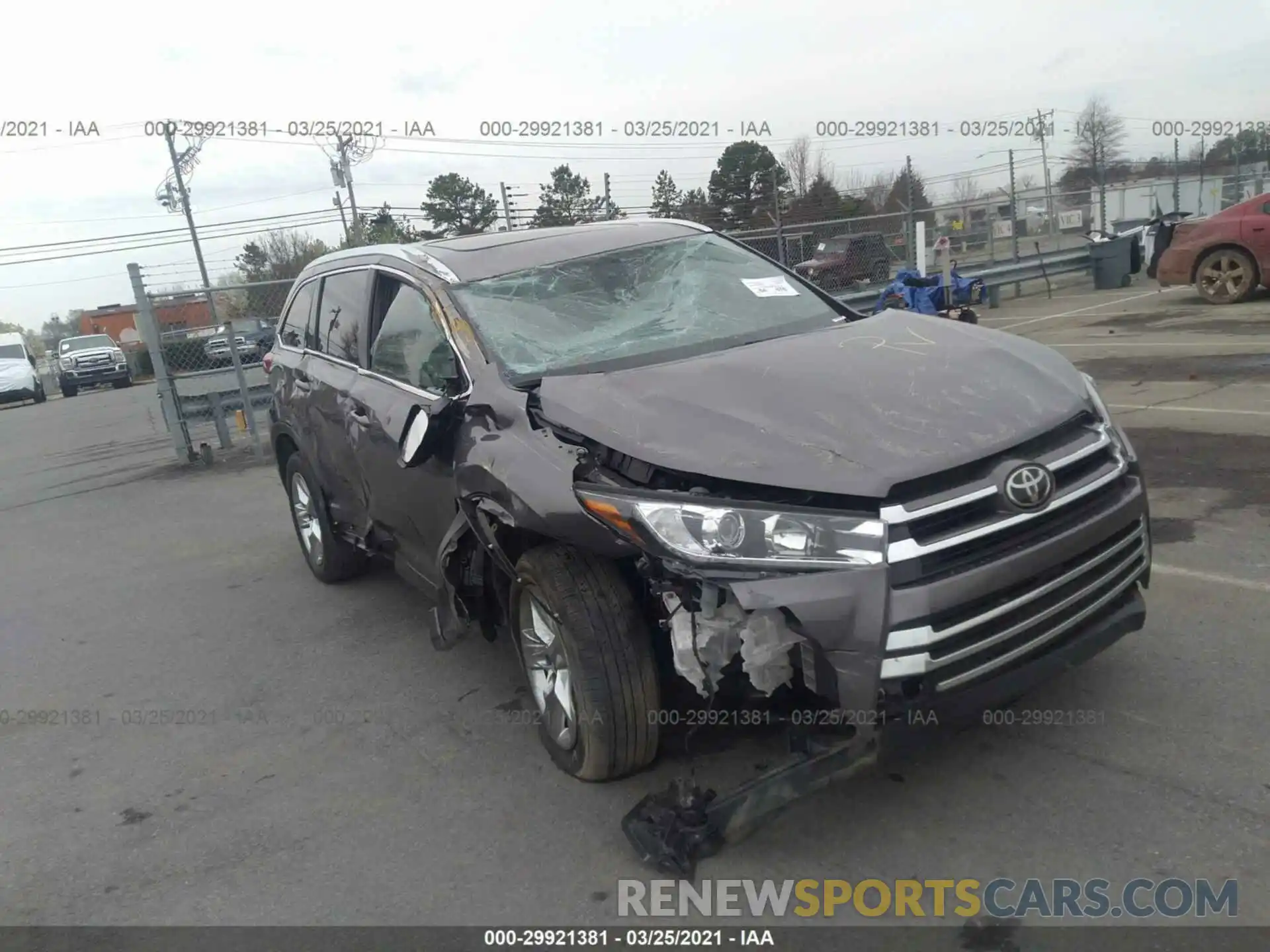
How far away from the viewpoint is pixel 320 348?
5426 mm

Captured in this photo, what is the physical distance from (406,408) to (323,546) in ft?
6.74

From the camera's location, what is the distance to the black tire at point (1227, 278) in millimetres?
13430

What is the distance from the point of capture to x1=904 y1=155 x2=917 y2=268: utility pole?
1758 cm

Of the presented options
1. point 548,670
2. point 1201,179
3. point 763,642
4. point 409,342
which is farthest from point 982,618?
point 1201,179

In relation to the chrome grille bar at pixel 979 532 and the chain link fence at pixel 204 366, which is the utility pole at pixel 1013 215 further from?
the chrome grille bar at pixel 979 532

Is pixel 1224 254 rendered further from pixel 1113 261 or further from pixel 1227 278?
pixel 1113 261

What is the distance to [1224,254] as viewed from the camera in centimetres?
1364

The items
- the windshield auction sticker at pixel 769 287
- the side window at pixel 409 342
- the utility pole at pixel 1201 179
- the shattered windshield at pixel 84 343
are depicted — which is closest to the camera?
the side window at pixel 409 342

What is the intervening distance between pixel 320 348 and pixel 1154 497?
16.1ft

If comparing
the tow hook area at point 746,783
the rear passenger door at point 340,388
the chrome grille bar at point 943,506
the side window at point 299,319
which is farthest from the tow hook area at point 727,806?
the side window at point 299,319
